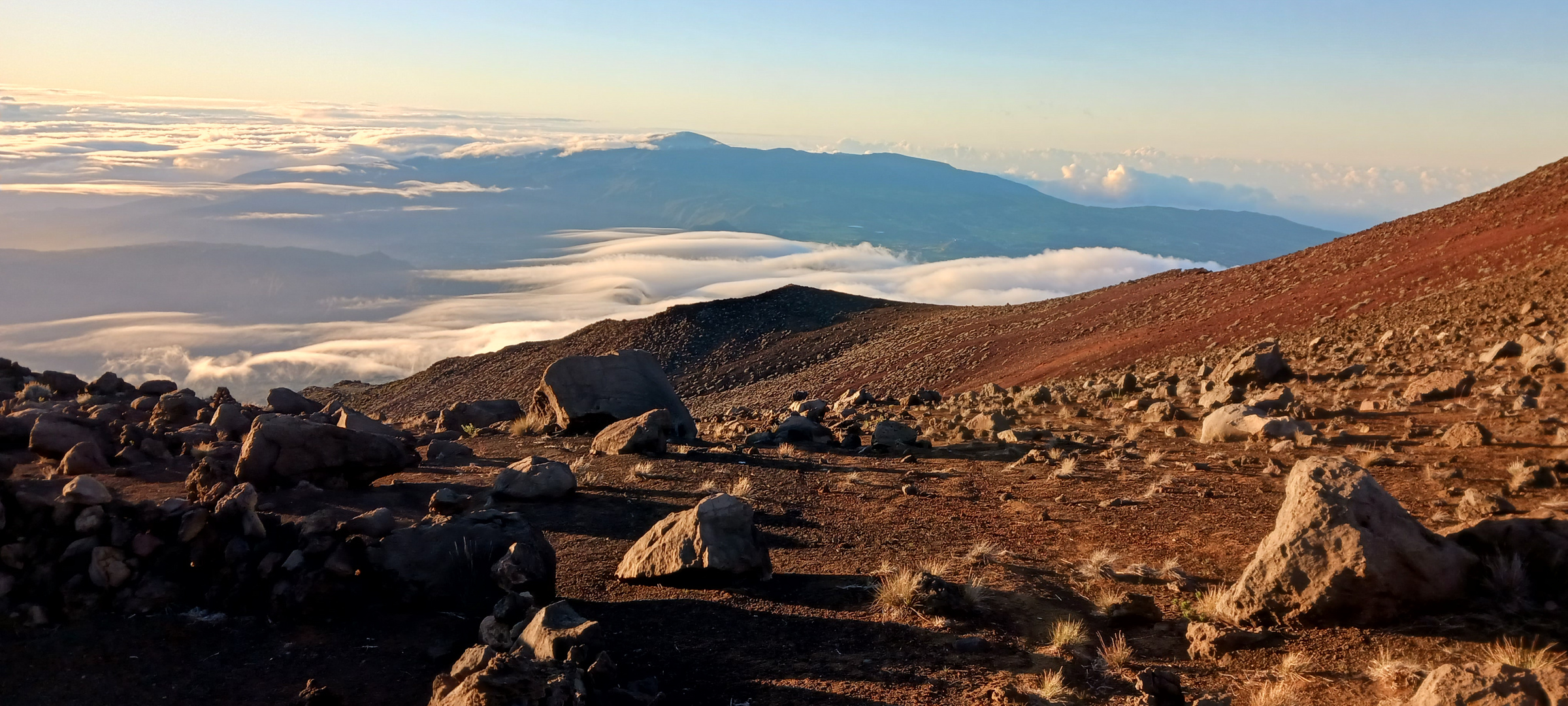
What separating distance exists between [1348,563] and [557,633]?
484cm

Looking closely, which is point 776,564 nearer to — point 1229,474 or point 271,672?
point 271,672

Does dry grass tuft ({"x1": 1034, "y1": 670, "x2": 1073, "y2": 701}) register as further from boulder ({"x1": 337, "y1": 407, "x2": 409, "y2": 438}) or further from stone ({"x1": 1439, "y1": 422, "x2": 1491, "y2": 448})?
boulder ({"x1": 337, "y1": 407, "x2": 409, "y2": 438})

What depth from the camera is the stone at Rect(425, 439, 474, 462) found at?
13.2 meters

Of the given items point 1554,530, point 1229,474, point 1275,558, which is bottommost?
point 1229,474

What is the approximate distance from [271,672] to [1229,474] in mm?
9357

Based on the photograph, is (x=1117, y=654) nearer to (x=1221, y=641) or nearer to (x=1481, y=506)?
(x=1221, y=641)

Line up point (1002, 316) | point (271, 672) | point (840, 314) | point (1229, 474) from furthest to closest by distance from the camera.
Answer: point (840, 314) < point (1002, 316) < point (1229, 474) < point (271, 672)

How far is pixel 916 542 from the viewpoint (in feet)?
27.8

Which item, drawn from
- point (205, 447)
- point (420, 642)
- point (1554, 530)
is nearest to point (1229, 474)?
point (1554, 530)

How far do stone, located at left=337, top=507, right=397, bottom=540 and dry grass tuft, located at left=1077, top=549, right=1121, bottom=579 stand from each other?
5.80 metres

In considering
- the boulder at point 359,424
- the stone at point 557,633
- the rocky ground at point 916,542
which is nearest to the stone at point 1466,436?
the rocky ground at point 916,542

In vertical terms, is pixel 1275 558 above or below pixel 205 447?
above

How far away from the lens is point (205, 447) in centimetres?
1255

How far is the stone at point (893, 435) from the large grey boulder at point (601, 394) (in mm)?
3349
